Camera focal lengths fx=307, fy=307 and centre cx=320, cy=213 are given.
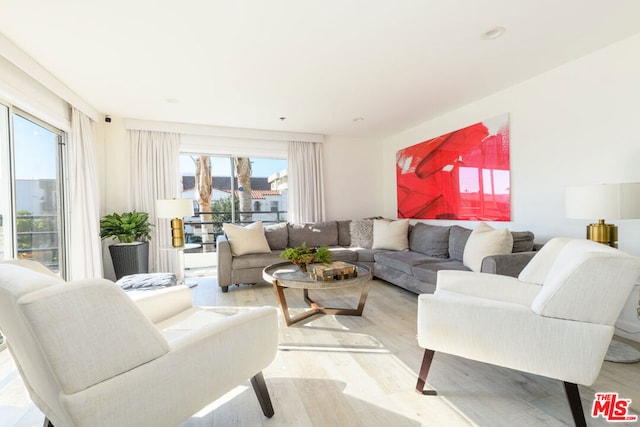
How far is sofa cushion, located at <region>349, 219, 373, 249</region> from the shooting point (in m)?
4.61

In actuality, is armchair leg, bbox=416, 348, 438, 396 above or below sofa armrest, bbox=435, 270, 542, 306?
below

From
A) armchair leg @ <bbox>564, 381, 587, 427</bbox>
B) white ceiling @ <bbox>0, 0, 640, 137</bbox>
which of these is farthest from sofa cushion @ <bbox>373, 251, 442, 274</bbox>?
armchair leg @ <bbox>564, 381, 587, 427</bbox>

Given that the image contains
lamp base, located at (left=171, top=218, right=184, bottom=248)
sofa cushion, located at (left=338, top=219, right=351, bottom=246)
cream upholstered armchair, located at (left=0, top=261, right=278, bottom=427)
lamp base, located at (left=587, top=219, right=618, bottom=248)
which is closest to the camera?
cream upholstered armchair, located at (left=0, top=261, right=278, bottom=427)

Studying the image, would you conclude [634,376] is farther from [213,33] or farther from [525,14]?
[213,33]

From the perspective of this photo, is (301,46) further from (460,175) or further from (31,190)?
(31,190)

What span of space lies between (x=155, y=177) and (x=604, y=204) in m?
4.99

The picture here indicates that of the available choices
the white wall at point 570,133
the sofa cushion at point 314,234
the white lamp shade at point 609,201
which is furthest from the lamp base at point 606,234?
the sofa cushion at point 314,234

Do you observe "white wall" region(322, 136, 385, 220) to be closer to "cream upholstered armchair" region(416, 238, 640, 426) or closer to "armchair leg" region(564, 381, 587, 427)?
"cream upholstered armchair" region(416, 238, 640, 426)

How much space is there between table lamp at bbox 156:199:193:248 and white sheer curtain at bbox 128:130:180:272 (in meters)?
0.50

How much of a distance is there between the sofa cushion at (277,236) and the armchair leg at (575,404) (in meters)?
3.62

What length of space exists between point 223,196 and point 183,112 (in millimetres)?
1754

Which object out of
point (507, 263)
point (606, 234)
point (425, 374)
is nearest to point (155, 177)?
point (425, 374)

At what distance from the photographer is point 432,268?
318cm

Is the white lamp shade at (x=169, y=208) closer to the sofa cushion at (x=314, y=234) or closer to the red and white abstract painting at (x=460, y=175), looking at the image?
the sofa cushion at (x=314, y=234)
